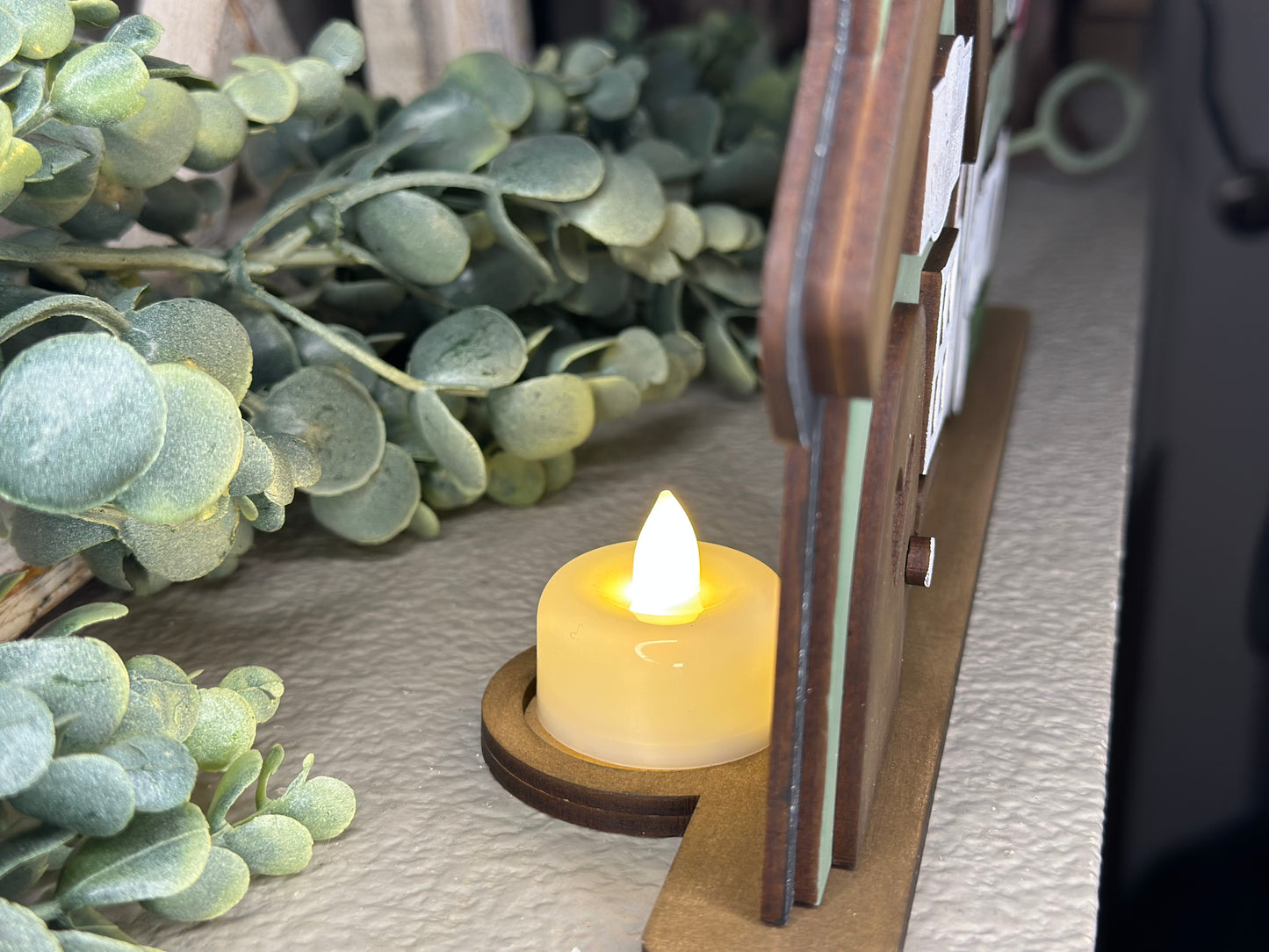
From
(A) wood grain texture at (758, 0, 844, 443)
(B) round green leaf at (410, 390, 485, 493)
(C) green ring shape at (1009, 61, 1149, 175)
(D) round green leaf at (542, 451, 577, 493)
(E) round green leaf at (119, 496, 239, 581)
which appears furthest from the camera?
(C) green ring shape at (1009, 61, 1149, 175)

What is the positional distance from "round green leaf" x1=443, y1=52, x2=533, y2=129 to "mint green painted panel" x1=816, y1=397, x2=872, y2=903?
262 mm

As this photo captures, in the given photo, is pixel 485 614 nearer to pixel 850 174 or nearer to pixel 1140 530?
pixel 850 174

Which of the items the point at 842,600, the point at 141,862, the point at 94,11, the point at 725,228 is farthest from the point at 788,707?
the point at 725,228

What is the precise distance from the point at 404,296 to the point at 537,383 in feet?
0.35

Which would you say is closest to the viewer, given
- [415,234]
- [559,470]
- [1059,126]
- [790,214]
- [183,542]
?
[790,214]

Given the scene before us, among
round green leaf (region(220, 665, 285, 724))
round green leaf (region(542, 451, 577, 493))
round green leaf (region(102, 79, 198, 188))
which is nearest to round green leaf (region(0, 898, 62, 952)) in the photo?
round green leaf (region(220, 665, 285, 724))

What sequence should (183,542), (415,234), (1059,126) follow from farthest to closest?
(1059,126)
(415,234)
(183,542)

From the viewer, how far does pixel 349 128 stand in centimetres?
49

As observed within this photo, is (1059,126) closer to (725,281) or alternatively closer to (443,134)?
(725,281)

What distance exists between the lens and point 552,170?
41 centimetres

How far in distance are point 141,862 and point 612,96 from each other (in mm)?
418

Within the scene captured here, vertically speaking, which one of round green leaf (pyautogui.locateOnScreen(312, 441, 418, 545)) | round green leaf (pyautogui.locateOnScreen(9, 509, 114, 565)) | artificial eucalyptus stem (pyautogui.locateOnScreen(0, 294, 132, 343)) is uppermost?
artificial eucalyptus stem (pyautogui.locateOnScreen(0, 294, 132, 343))

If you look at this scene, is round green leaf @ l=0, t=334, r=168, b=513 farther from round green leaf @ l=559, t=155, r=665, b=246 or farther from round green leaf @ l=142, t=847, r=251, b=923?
round green leaf @ l=559, t=155, r=665, b=246

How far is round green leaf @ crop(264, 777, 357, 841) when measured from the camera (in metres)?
0.28
